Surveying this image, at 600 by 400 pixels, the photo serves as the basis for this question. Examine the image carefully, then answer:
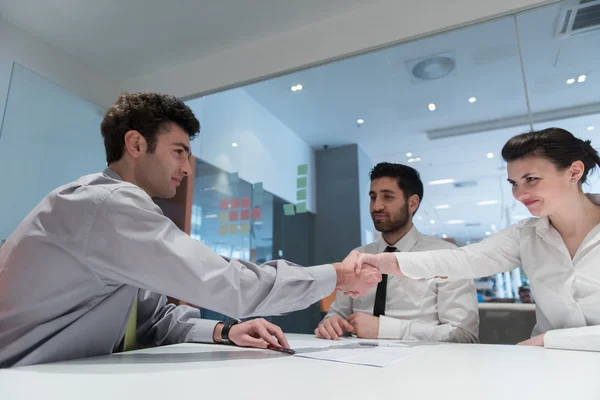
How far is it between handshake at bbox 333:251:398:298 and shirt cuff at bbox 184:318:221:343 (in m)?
0.48

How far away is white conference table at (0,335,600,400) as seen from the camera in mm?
649

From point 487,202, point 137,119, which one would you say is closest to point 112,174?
point 137,119

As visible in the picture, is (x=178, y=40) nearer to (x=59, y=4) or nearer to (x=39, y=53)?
(x=59, y=4)

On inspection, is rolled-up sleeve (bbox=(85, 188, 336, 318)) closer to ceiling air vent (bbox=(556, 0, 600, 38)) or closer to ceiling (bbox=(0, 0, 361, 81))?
ceiling (bbox=(0, 0, 361, 81))

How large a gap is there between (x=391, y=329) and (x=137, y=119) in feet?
4.35

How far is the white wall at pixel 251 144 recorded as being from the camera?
121 inches

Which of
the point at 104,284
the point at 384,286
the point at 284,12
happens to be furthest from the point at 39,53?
the point at 384,286

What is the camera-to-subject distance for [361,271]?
1.57 metres

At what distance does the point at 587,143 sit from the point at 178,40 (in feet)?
9.64

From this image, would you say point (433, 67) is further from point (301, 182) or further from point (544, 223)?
point (544, 223)

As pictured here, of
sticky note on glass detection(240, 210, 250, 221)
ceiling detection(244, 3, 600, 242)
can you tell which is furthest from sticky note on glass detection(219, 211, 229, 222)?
ceiling detection(244, 3, 600, 242)

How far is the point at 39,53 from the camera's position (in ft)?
10.4

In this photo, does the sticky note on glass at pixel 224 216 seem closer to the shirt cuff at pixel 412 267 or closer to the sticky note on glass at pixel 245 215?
the sticky note on glass at pixel 245 215

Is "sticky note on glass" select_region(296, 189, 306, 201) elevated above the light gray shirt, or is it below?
above
